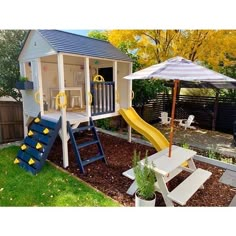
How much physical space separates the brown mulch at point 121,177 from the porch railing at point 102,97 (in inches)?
46.5

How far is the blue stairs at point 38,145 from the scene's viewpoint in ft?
14.0

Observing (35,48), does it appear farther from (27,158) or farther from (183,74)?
(183,74)

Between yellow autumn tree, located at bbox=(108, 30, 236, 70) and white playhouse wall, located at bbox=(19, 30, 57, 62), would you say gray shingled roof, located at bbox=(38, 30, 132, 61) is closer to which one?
white playhouse wall, located at bbox=(19, 30, 57, 62)

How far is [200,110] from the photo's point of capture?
28.8 feet

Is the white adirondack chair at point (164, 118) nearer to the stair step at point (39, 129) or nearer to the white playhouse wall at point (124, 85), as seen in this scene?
the white playhouse wall at point (124, 85)

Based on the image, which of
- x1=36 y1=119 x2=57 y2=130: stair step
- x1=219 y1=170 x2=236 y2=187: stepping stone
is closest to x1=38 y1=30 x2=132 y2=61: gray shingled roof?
x1=36 y1=119 x2=57 y2=130: stair step

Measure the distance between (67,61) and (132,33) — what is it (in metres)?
2.80

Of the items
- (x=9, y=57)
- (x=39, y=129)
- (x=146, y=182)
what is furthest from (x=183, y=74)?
(x=9, y=57)

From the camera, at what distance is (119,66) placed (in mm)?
6352

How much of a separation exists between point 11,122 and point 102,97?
3.29m

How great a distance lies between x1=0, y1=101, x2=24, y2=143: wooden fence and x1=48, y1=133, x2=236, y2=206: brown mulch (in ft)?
5.11

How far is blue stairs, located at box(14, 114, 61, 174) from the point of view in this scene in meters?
4.25
